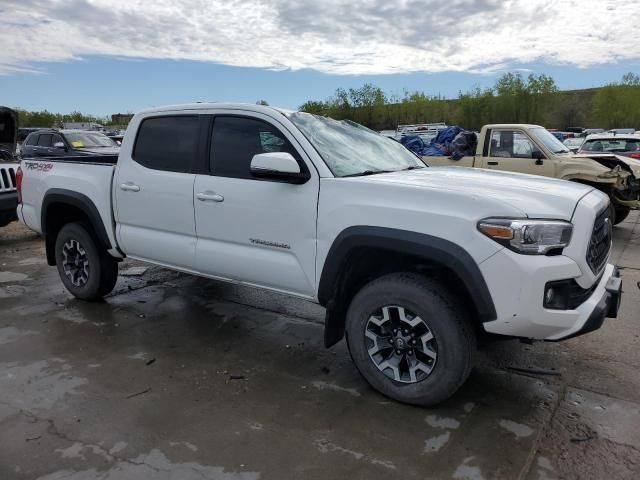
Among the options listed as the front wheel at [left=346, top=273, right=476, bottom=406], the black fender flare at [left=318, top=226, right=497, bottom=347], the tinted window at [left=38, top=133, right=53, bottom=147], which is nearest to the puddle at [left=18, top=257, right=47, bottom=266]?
the black fender flare at [left=318, top=226, right=497, bottom=347]

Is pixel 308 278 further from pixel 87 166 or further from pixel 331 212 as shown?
pixel 87 166

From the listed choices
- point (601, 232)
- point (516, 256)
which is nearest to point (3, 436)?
point (516, 256)

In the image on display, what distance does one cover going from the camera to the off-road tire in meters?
5.35

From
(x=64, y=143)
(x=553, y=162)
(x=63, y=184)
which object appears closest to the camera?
(x=63, y=184)

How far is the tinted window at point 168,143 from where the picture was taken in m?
4.43

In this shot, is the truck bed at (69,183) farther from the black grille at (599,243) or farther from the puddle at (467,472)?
the black grille at (599,243)

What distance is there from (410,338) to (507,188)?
1.13 m

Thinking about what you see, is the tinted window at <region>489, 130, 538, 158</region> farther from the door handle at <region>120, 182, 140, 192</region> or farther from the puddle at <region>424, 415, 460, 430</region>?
the puddle at <region>424, 415, 460, 430</region>

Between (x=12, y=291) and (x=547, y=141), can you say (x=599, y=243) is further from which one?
(x=547, y=141)

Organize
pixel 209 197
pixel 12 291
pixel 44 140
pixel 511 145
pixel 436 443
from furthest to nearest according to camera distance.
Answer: pixel 44 140 < pixel 511 145 < pixel 12 291 < pixel 209 197 < pixel 436 443

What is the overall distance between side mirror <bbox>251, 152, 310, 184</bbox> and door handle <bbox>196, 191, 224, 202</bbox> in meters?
0.56

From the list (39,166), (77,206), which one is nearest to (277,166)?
(77,206)

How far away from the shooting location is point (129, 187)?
4.70m

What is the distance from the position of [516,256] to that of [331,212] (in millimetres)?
1207
